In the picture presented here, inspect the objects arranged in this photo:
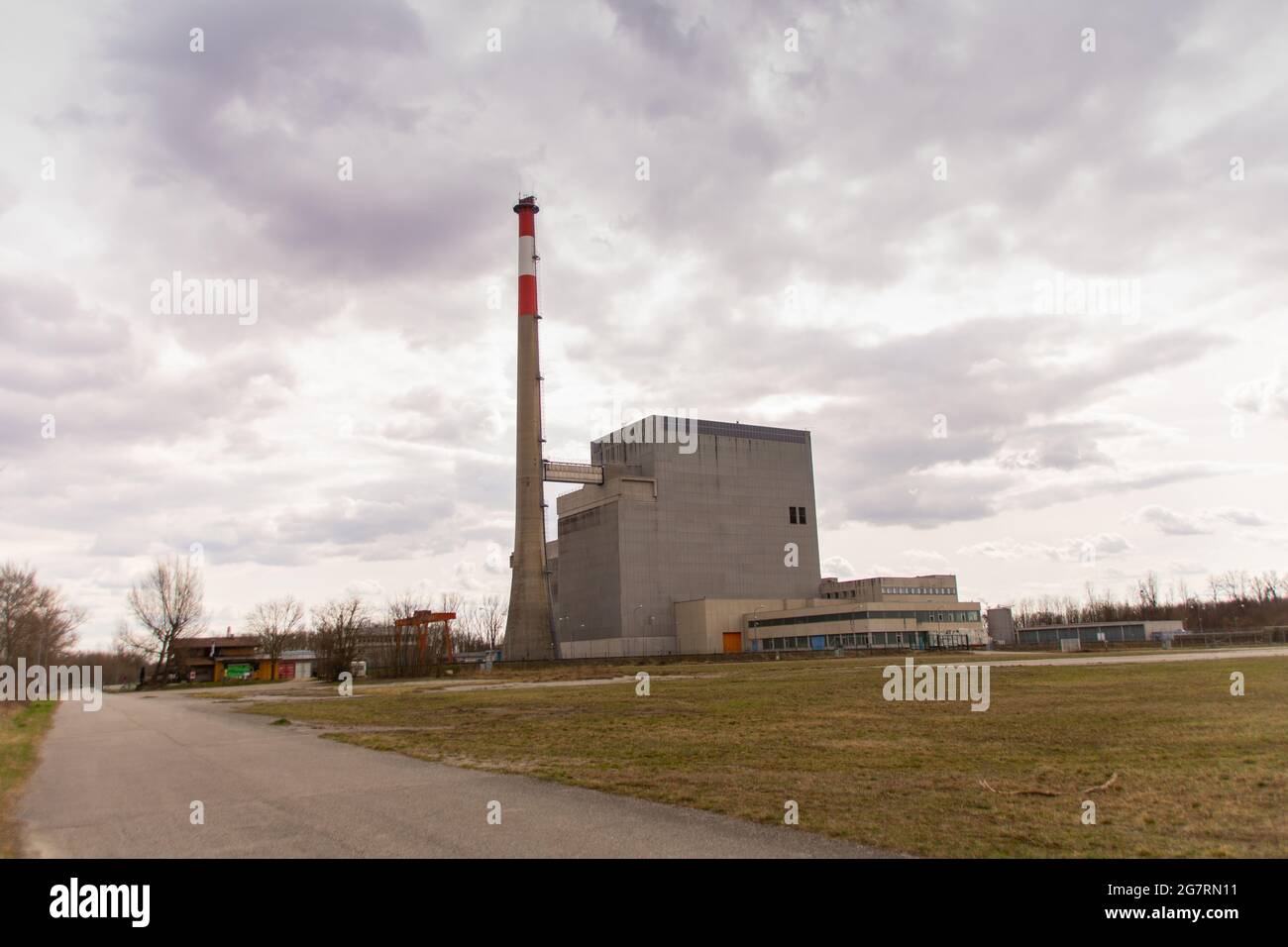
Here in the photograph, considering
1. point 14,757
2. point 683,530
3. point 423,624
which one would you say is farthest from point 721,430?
point 14,757

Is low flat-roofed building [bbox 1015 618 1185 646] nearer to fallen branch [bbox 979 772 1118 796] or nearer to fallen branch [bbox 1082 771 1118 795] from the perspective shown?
fallen branch [bbox 1082 771 1118 795]

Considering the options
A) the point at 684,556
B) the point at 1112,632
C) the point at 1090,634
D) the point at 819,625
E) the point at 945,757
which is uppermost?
the point at 684,556

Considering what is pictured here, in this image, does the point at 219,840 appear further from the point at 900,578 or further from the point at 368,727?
the point at 900,578

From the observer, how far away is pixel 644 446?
10962 centimetres

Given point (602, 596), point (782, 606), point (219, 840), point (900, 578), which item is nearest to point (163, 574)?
point (602, 596)

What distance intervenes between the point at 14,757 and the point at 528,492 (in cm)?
7605

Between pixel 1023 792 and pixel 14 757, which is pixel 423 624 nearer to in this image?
pixel 14 757

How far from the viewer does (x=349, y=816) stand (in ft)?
36.3

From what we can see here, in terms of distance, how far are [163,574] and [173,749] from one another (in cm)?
9867

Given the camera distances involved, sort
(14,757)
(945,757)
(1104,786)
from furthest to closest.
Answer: (14,757)
(945,757)
(1104,786)

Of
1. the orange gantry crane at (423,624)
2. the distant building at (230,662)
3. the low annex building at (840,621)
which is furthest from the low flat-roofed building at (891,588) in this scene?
the distant building at (230,662)

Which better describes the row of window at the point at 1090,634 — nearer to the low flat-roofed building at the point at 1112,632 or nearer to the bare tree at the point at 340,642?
the low flat-roofed building at the point at 1112,632

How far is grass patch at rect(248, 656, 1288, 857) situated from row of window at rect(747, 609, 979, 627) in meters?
68.0
